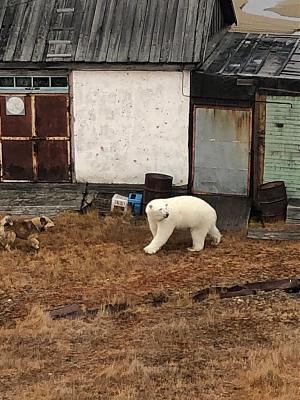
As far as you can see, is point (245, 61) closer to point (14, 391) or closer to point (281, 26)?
point (14, 391)

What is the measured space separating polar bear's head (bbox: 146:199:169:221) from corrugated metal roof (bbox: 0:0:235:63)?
11.8ft

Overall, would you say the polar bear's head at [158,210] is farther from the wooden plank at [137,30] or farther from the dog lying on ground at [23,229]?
the wooden plank at [137,30]

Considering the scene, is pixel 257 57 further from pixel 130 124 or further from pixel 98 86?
pixel 98 86

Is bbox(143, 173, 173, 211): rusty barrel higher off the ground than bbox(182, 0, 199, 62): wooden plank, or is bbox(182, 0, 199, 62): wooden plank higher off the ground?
bbox(182, 0, 199, 62): wooden plank

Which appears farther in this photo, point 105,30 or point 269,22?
point 269,22

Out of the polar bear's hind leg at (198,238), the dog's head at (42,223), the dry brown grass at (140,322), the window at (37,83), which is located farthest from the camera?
the window at (37,83)

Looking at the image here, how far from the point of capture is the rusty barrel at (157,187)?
15.4 metres

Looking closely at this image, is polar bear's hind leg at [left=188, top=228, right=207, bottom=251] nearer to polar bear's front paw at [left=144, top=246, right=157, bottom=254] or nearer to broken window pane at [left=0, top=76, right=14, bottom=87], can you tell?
polar bear's front paw at [left=144, top=246, right=157, bottom=254]

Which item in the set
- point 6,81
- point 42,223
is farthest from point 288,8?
point 42,223

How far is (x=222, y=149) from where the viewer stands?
619 inches

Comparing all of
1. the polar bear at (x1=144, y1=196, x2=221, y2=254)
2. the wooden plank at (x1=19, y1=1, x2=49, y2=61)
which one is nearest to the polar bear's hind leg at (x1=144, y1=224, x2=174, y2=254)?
the polar bear at (x1=144, y1=196, x2=221, y2=254)

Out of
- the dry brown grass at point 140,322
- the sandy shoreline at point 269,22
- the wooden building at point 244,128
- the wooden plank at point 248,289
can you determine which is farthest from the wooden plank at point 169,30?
the sandy shoreline at point 269,22

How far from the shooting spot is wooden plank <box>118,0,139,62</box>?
1580cm

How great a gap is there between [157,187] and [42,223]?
7.79 feet
